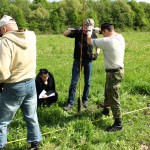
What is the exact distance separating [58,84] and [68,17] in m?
56.4

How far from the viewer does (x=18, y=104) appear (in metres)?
4.79

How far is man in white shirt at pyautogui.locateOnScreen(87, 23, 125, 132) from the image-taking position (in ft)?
18.8

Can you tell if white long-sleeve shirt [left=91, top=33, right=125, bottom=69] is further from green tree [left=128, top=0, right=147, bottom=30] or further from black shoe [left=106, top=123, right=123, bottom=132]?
green tree [left=128, top=0, right=147, bottom=30]

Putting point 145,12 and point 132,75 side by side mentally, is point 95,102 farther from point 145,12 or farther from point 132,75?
point 145,12

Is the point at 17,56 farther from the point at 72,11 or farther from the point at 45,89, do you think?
the point at 72,11

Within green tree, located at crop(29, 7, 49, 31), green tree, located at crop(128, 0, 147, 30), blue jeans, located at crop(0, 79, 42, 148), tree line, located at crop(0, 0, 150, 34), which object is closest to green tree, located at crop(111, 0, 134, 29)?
tree line, located at crop(0, 0, 150, 34)

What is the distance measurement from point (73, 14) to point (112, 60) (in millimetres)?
57373

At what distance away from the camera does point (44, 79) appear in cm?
706

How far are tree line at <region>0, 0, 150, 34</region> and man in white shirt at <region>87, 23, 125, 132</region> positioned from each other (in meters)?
49.9

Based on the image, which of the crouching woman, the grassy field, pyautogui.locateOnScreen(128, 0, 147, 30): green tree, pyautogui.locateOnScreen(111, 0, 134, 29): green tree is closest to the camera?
the grassy field

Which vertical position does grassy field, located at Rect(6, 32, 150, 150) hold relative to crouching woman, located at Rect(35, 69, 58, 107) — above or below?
below

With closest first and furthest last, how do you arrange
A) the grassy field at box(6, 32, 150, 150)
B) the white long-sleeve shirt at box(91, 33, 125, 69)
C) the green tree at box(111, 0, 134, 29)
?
the grassy field at box(6, 32, 150, 150) → the white long-sleeve shirt at box(91, 33, 125, 69) → the green tree at box(111, 0, 134, 29)

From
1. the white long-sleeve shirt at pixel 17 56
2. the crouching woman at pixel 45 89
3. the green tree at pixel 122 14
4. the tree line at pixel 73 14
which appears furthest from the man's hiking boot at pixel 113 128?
the green tree at pixel 122 14

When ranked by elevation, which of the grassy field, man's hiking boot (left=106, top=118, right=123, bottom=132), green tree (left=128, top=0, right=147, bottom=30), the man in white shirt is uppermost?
the man in white shirt
